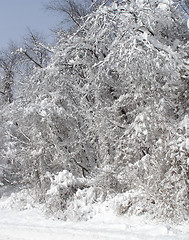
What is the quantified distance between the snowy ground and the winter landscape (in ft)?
0.09

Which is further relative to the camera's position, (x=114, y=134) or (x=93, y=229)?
(x=114, y=134)

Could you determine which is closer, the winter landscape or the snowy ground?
the snowy ground

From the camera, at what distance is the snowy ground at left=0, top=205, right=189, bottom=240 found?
5117 mm

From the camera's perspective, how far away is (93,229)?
594cm

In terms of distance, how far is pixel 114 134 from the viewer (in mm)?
8711

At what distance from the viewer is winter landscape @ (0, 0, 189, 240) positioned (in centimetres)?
584

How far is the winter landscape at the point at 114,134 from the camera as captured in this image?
584 centimetres

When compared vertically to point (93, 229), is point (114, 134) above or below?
above

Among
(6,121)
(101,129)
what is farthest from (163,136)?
(6,121)

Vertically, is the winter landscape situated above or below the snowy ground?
above

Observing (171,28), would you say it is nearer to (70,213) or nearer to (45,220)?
(70,213)

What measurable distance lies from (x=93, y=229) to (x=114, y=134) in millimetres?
3544

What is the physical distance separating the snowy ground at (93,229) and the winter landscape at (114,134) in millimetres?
27

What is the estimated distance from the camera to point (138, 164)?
6.90 meters
